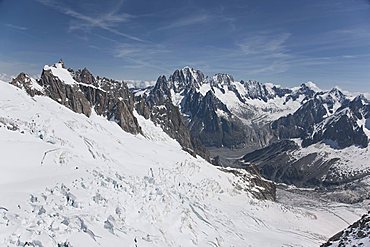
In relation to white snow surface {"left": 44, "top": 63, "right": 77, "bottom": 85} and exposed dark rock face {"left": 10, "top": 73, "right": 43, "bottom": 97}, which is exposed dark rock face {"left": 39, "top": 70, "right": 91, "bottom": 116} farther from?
exposed dark rock face {"left": 10, "top": 73, "right": 43, "bottom": 97}

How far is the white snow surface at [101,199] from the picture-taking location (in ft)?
80.2

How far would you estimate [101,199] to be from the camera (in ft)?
101

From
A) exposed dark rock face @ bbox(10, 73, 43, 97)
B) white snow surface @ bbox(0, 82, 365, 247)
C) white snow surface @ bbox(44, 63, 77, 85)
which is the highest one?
white snow surface @ bbox(44, 63, 77, 85)

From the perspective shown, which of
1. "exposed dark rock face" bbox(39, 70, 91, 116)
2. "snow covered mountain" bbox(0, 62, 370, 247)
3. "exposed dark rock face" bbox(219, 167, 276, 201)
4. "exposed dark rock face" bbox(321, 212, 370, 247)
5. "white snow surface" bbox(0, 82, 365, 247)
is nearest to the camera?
"exposed dark rock face" bbox(321, 212, 370, 247)

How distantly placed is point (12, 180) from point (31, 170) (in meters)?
3.27

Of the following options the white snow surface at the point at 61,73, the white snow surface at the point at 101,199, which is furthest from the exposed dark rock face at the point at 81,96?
the white snow surface at the point at 101,199

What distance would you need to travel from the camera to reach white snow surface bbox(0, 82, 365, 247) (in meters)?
24.4

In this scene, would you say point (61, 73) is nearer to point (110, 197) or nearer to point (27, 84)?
point (27, 84)

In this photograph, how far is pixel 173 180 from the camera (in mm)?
56531

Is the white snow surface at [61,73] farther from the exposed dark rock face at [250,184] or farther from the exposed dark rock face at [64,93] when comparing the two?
the exposed dark rock face at [250,184]

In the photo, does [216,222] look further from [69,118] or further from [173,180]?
[69,118]

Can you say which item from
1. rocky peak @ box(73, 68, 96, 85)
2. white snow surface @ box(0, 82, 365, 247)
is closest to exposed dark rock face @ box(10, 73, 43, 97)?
white snow surface @ box(0, 82, 365, 247)

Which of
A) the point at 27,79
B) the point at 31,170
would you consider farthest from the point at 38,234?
the point at 27,79

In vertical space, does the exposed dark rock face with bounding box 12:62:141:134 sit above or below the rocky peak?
below
